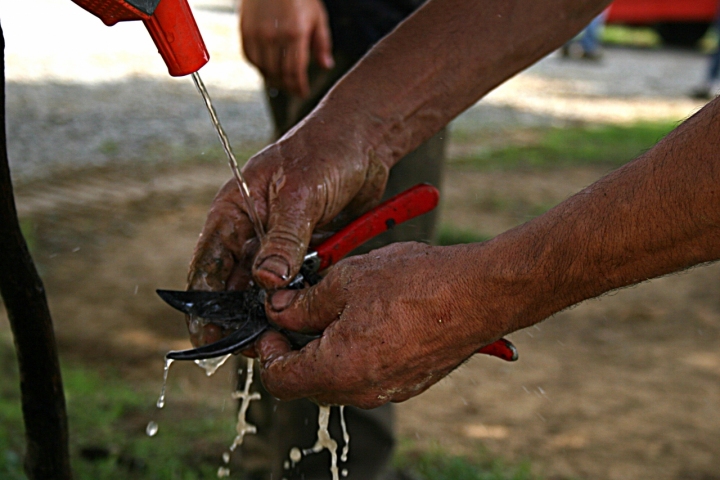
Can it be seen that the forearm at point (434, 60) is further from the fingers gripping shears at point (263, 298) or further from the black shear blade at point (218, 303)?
the black shear blade at point (218, 303)

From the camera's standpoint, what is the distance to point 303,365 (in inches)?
50.1

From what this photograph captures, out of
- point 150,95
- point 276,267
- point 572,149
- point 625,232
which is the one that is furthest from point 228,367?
point 150,95

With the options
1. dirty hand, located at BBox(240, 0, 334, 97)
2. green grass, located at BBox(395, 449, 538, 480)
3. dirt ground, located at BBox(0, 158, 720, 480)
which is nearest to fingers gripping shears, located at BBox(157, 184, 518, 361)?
dirty hand, located at BBox(240, 0, 334, 97)

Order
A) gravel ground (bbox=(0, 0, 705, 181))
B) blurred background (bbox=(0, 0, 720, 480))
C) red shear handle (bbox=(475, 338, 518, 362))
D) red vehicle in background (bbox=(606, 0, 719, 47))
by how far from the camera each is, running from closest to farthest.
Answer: red shear handle (bbox=(475, 338, 518, 362)), blurred background (bbox=(0, 0, 720, 480)), gravel ground (bbox=(0, 0, 705, 181)), red vehicle in background (bbox=(606, 0, 719, 47))

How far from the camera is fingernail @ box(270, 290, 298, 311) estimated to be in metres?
1.38

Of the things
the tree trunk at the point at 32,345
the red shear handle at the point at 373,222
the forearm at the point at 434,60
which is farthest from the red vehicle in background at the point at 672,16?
the tree trunk at the point at 32,345

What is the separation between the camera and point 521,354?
3488 mm

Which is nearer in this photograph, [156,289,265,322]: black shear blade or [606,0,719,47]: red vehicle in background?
[156,289,265,322]: black shear blade

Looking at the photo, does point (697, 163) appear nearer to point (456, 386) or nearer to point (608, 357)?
point (456, 386)

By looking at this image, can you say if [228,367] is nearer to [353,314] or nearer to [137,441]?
[137,441]

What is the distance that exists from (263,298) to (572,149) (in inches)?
216

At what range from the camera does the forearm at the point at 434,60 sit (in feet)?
5.47

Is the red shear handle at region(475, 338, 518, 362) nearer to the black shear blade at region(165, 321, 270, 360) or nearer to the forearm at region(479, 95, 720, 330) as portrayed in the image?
the forearm at region(479, 95, 720, 330)

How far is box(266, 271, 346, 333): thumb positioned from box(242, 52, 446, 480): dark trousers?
0.93 m
